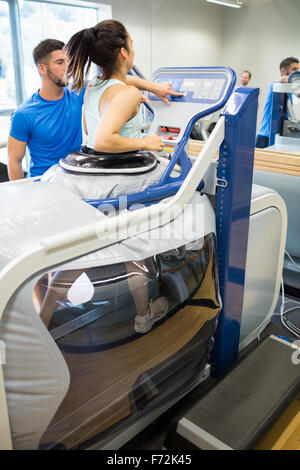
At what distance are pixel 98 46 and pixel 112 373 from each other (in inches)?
47.4

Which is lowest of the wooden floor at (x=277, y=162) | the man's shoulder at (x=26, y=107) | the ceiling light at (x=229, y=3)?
the wooden floor at (x=277, y=162)

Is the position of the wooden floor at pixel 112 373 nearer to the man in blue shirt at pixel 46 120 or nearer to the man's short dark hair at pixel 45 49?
the man in blue shirt at pixel 46 120

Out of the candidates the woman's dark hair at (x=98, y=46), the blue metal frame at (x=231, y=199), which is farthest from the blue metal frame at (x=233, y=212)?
the woman's dark hair at (x=98, y=46)

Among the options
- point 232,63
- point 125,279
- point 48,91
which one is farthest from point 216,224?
point 232,63

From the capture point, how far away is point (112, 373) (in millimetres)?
1463

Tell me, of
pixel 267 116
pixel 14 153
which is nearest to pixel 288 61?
pixel 267 116

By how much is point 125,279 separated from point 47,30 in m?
4.99

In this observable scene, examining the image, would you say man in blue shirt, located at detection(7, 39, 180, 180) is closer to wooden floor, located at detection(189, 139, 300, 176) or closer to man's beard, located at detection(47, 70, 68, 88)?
man's beard, located at detection(47, 70, 68, 88)

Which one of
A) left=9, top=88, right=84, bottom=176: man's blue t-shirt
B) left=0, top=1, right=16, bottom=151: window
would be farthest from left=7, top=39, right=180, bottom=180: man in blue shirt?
left=0, top=1, right=16, bottom=151: window

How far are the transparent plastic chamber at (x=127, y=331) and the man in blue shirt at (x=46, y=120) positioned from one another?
1.06 meters

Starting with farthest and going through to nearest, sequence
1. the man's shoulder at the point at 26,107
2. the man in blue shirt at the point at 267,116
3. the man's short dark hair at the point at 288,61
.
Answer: the man's short dark hair at the point at 288,61, the man in blue shirt at the point at 267,116, the man's shoulder at the point at 26,107

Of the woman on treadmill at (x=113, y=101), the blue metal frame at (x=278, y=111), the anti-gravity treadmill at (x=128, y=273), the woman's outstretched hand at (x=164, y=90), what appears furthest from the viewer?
the blue metal frame at (x=278, y=111)

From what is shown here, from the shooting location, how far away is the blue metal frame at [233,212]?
5.24ft
